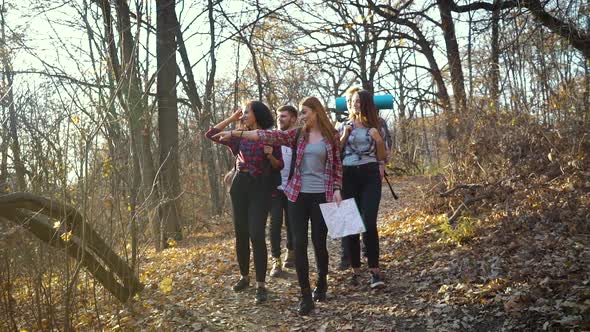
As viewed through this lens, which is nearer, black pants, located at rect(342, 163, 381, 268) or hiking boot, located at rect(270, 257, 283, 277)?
black pants, located at rect(342, 163, 381, 268)

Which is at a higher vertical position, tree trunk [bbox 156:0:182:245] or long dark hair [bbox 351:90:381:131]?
tree trunk [bbox 156:0:182:245]

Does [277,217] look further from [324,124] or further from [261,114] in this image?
[324,124]

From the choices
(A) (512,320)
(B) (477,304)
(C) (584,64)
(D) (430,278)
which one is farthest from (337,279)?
(C) (584,64)

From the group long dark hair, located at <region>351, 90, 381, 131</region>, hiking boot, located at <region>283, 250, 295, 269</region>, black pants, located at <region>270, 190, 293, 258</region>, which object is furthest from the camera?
hiking boot, located at <region>283, 250, 295, 269</region>

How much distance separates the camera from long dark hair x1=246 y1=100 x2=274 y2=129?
16.8ft

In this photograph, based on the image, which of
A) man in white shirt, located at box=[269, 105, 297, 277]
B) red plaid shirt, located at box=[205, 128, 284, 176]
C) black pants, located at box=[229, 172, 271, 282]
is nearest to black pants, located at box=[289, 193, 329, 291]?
black pants, located at box=[229, 172, 271, 282]

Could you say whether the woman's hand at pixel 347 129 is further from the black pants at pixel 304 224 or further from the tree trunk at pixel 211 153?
the tree trunk at pixel 211 153

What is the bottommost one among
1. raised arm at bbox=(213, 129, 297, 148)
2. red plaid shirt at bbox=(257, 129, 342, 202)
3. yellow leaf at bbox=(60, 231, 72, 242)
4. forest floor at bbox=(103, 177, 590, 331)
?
forest floor at bbox=(103, 177, 590, 331)

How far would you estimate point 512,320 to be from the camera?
370 cm

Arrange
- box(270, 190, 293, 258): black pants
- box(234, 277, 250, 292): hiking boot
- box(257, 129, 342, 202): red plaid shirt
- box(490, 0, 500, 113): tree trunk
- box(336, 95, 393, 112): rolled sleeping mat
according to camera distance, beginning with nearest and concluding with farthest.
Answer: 1. box(257, 129, 342, 202): red plaid shirt
2. box(234, 277, 250, 292): hiking boot
3. box(270, 190, 293, 258): black pants
4. box(336, 95, 393, 112): rolled sleeping mat
5. box(490, 0, 500, 113): tree trunk

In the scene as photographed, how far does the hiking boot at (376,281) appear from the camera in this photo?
4.96 m

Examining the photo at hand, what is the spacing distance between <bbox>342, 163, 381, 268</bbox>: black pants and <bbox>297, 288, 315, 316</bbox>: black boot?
0.80 meters

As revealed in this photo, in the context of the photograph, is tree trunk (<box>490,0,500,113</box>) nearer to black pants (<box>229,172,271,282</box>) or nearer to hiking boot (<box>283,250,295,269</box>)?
hiking boot (<box>283,250,295,269</box>)

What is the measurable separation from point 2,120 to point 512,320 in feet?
15.2
